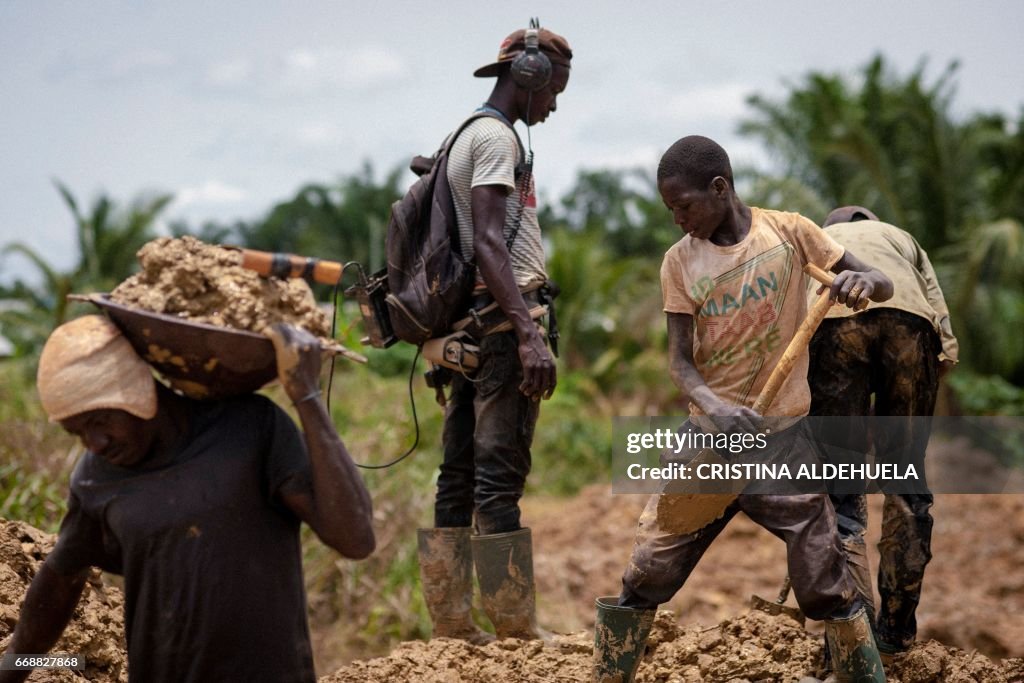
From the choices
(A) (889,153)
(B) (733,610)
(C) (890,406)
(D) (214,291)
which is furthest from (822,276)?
(A) (889,153)

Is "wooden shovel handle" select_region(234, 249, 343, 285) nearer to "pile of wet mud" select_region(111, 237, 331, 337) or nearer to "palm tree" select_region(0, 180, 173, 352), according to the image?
"pile of wet mud" select_region(111, 237, 331, 337)

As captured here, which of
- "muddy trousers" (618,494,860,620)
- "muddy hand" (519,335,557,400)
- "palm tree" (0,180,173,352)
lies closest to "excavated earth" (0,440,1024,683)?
"muddy trousers" (618,494,860,620)

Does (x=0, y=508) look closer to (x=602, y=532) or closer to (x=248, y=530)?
(x=248, y=530)

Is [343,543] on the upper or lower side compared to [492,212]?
lower

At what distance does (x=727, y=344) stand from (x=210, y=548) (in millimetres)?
1874

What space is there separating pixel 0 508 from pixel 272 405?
3943mm

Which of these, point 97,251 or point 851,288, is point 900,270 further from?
point 97,251

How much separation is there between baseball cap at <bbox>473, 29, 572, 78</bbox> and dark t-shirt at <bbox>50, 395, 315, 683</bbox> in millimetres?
2246

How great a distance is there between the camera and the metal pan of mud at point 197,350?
2.60 meters

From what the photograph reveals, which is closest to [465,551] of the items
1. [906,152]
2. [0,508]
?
[0,508]

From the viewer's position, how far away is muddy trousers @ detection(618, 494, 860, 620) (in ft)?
11.5

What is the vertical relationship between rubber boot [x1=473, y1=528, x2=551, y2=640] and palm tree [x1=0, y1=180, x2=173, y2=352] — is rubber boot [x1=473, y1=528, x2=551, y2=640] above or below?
below

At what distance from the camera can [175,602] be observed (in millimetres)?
2590

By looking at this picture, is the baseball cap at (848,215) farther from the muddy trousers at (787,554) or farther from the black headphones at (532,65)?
the muddy trousers at (787,554)
